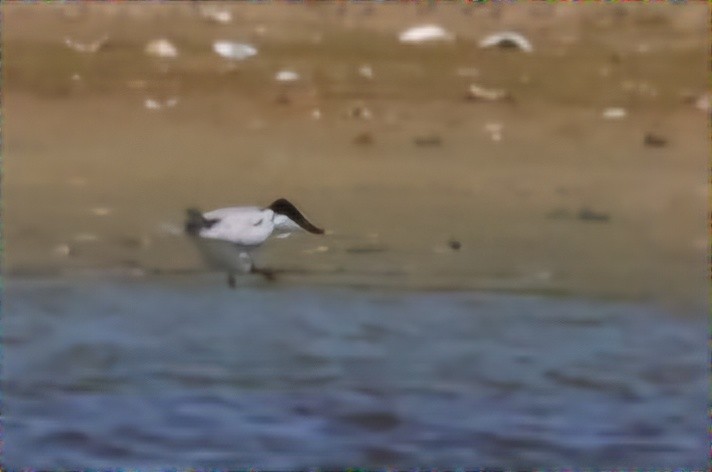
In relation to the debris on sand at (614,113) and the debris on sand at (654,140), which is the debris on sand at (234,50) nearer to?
the debris on sand at (614,113)

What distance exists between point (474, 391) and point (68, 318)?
3.93 ft

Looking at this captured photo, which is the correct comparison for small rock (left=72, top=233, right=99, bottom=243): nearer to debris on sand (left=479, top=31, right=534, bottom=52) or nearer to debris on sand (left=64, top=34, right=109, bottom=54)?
debris on sand (left=64, top=34, right=109, bottom=54)

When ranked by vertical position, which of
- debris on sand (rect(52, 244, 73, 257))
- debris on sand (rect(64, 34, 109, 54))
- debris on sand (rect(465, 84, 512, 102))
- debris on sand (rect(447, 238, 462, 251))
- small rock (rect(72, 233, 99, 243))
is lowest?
debris on sand (rect(52, 244, 73, 257))

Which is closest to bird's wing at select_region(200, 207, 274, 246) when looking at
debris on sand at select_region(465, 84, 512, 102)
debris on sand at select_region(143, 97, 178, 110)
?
debris on sand at select_region(143, 97, 178, 110)

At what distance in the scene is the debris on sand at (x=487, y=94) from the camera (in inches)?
207

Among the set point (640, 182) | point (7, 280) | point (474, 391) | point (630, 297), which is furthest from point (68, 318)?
point (640, 182)

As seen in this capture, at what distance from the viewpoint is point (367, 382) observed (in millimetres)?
3693

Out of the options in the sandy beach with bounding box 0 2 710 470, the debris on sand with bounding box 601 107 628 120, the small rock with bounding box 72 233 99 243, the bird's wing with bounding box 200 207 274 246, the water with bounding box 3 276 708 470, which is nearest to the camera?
the water with bounding box 3 276 708 470

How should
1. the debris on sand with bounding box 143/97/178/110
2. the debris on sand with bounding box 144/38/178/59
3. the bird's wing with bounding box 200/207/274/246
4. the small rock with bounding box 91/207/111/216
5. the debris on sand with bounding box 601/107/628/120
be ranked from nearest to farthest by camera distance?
the bird's wing with bounding box 200/207/274/246 < the small rock with bounding box 91/207/111/216 < the debris on sand with bounding box 143/97/178/110 < the debris on sand with bounding box 601/107/628/120 < the debris on sand with bounding box 144/38/178/59

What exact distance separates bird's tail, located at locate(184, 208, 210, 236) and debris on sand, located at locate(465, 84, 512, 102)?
1.26m

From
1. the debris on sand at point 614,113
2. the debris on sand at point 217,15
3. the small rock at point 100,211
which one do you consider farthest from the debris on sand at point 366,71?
the small rock at point 100,211

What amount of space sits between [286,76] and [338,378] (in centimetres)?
186

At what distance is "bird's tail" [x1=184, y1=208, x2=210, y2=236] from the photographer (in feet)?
14.5

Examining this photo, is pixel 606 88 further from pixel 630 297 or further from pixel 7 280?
pixel 7 280
